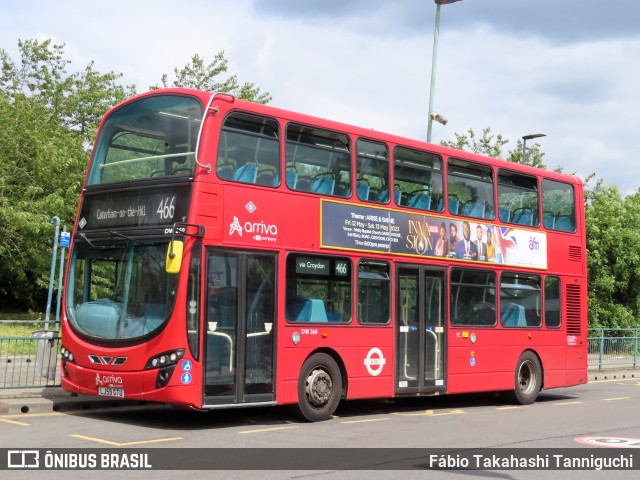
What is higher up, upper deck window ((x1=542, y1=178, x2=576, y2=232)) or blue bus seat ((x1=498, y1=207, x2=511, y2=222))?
upper deck window ((x1=542, y1=178, x2=576, y2=232))

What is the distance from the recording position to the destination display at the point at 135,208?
12102 millimetres

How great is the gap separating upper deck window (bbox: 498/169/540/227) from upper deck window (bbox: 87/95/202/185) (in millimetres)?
7514

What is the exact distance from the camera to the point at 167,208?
12.2 m

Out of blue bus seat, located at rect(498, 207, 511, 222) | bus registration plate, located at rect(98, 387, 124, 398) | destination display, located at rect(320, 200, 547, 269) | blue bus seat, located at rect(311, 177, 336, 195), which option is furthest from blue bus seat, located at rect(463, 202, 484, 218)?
bus registration plate, located at rect(98, 387, 124, 398)

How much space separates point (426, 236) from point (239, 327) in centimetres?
466

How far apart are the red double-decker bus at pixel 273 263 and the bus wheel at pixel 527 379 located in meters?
0.80

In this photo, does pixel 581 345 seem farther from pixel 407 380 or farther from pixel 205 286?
pixel 205 286

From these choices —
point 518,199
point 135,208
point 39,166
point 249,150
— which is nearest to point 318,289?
point 249,150

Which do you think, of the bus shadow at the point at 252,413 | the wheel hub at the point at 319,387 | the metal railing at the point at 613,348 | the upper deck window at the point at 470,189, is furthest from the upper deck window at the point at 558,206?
the metal railing at the point at 613,348

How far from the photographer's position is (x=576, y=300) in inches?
768

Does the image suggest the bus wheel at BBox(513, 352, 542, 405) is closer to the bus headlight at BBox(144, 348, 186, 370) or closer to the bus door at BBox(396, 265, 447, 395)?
the bus door at BBox(396, 265, 447, 395)

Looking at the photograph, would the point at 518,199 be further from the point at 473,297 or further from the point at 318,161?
the point at 318,161

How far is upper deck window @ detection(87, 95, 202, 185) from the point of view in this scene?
12406 mm
